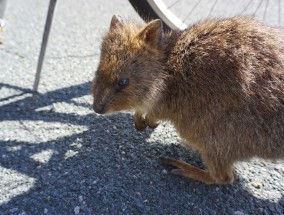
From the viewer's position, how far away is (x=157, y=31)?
10.1 feet

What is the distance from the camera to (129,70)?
10.0 ft

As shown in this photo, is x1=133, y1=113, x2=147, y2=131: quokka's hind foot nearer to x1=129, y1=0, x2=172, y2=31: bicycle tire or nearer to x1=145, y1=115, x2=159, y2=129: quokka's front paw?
x1=145, y1=115, x2=159, y2=129: quokka's front paw

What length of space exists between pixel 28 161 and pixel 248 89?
1964 mm

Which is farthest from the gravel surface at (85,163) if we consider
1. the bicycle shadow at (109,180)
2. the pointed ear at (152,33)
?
the pointed ear at (152,33)

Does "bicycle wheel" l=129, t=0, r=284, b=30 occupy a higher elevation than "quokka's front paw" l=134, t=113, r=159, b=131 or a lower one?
higher

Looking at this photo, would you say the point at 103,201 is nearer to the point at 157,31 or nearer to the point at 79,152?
the point at 79,152

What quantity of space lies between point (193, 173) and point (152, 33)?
1.25 meters

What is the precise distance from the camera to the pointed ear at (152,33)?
306 cm

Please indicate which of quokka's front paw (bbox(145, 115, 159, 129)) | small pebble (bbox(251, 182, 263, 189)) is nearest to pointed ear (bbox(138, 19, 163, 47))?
quokka's front paw (bbox(145, 115, 159, 129))

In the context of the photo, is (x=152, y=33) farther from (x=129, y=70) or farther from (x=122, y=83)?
(x=122, y=83)

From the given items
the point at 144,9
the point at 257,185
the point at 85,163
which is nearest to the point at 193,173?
the point at 257,185

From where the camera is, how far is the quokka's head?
9.92 feet

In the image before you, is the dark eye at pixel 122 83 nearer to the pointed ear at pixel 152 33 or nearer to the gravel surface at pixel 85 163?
the pointed ear at pixel 152 33

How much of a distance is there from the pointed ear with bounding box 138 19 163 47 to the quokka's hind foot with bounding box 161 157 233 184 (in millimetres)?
1054
